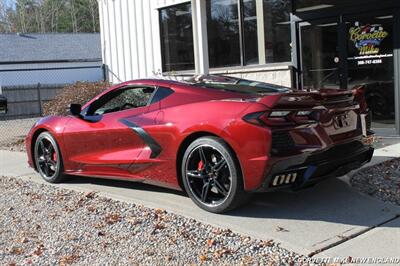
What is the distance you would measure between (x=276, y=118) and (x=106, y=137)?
2.36 m

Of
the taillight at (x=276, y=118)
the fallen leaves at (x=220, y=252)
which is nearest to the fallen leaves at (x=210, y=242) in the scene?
the fallen leaves at (x=220, y=252)

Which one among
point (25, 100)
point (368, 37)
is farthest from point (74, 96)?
point (25, 100)

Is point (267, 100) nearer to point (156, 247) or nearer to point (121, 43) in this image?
point (156, 247)

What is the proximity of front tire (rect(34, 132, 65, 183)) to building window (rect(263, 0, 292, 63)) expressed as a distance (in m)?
5.96

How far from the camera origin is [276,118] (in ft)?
16.3

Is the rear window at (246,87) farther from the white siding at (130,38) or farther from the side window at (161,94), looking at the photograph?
the white siding at (130,38)

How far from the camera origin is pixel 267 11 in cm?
1166

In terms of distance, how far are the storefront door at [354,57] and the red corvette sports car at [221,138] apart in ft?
14.1

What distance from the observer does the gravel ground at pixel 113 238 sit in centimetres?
445

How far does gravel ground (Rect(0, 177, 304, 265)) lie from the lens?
4.45 metres

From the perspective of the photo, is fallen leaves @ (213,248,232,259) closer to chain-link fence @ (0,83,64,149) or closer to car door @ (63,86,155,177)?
car door @ (63,86,155,177)

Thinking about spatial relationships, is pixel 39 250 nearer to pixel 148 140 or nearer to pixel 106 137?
pixel 148 140

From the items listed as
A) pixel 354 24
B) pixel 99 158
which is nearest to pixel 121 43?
pixel 354 24

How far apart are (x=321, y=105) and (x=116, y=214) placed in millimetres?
2426
